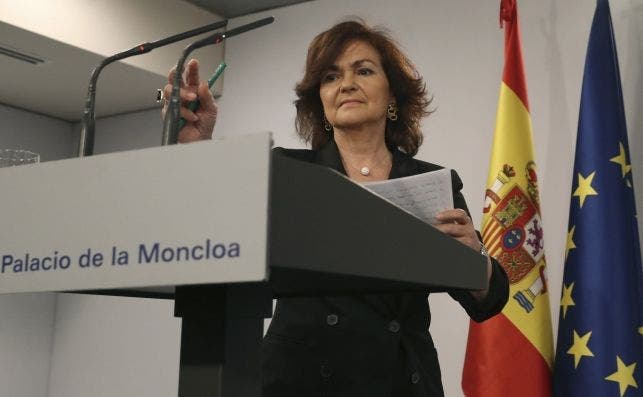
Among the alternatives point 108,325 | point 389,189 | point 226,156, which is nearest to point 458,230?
point 389,189

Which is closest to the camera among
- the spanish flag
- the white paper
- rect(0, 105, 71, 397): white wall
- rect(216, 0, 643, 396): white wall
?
the white paper

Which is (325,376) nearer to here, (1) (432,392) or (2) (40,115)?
(1) (432,392)

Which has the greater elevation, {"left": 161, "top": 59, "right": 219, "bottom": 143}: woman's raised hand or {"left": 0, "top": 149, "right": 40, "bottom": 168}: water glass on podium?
{"left": 161, "top": 59, "right": 219, "bottom": 143}: woman's raised hand

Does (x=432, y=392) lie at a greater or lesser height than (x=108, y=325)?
lesser

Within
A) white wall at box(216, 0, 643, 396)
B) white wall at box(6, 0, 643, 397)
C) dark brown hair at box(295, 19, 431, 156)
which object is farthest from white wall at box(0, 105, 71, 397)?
dark brown hair at box(295, 19, 431, 156)

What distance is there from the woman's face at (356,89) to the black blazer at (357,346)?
409 millimetres

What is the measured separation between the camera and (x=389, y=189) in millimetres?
1155

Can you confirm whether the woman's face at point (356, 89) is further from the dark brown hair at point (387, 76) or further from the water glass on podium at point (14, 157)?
the water glass on podium at point (14, 157)

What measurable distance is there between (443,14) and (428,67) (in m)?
0.26

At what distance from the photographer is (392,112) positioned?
2.05 metres

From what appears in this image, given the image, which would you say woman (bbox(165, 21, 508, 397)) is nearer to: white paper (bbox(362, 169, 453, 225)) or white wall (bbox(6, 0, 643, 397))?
white paper (bbox(362, 169, 453, 225))

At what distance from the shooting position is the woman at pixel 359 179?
147 cm

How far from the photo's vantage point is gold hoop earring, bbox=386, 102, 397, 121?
2.05m

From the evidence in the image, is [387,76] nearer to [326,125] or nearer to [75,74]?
[326,125]
